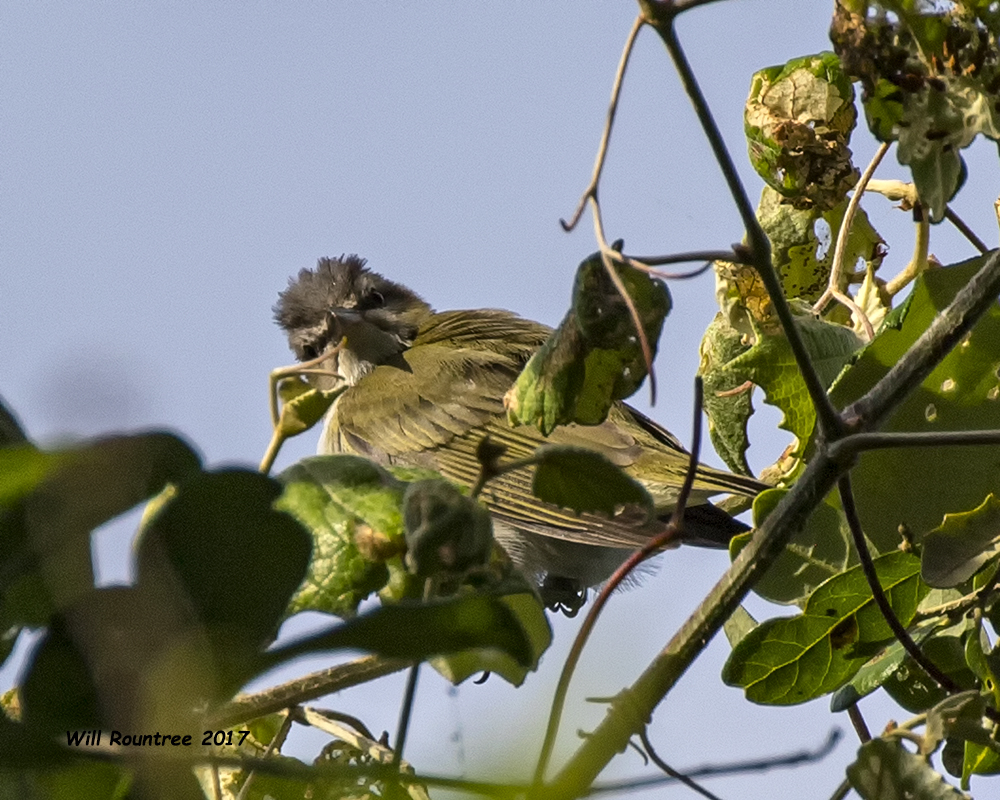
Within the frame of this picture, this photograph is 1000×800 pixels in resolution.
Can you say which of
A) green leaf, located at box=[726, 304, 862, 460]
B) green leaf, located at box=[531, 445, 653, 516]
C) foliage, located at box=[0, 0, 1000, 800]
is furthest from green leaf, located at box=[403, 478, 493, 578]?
green leaf, located at box=[726, 304, 862, 460]

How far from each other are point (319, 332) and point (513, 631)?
5.85 metres

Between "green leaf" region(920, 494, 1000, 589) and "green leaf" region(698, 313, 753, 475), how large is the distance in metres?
0.74

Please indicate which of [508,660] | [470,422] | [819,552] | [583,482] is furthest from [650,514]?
[470,422]

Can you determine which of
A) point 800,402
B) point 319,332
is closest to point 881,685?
point 800,402

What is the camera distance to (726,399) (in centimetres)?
258

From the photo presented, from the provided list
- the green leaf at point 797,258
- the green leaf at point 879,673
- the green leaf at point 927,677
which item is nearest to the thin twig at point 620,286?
the green leaf at point 879,673

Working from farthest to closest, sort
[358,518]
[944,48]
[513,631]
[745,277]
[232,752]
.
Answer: [745,277], [232,752], [944,48], [358,518], [513,631]

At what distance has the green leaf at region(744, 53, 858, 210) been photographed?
2.41 m

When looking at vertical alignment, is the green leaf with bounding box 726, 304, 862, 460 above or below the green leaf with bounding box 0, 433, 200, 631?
above

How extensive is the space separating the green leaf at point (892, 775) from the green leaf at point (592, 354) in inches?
21.0

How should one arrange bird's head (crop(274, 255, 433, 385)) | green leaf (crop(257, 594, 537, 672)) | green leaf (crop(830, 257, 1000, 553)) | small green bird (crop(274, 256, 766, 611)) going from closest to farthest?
1. green leaf (crop(257, 594, 537, 672))
2. green leaf (crop(830, 257, 1000, 553))
3. small green bird (crop(274, 256, 766, 611))
4. bird's head (crop(274, 255, 433, 385))

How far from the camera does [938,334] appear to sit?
140 cm

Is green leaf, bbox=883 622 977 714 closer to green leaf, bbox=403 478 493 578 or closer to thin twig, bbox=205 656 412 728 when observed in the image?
thin twig, bbox=205 656 412 728

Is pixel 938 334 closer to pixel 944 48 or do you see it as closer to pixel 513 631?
pixel 944 48
